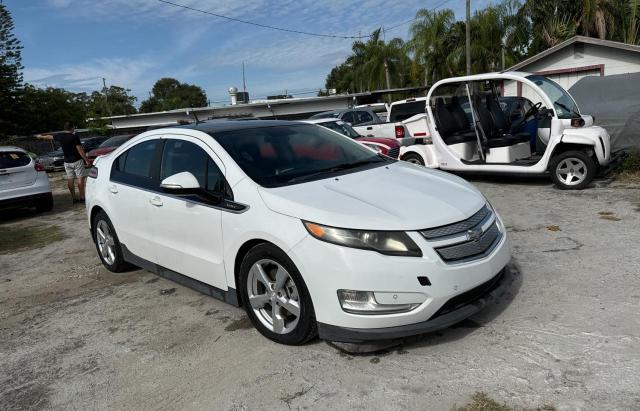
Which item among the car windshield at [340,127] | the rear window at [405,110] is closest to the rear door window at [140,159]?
the car windshield at [340,127]

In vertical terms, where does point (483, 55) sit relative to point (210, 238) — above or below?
above

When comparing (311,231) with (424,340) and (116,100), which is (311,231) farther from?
(116,100)

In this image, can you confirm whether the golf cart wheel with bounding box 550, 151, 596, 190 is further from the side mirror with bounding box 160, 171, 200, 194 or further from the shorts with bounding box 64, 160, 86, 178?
the shorts with bounding box 64, 160, 86, 178

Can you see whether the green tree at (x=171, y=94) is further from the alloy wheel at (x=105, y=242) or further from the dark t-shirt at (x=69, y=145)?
the alloy wheel at (x=105, y=242)

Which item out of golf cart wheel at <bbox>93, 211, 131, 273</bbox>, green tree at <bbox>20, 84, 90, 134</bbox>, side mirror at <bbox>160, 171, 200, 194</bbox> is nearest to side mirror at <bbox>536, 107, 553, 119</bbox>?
side mirror at <bbox>160, 171, 200, 194</bbox>

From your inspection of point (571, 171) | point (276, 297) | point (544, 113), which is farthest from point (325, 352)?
point (544, 113)

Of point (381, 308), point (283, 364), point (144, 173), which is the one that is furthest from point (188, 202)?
point (381, 308)

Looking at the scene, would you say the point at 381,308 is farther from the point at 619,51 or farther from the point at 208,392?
the point at 619,51

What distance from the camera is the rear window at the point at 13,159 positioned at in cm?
969

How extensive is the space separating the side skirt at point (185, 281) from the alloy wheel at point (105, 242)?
1.23 ft

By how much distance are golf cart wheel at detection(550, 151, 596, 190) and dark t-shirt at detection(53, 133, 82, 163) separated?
959 centimetres

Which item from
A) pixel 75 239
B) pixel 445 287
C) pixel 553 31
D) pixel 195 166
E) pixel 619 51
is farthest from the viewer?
pixel 553 31

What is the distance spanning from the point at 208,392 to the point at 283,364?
0.51 meters

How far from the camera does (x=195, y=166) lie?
4145mm
